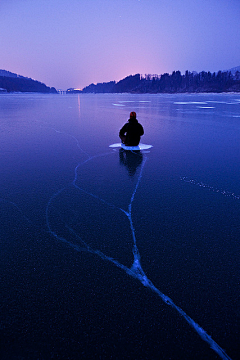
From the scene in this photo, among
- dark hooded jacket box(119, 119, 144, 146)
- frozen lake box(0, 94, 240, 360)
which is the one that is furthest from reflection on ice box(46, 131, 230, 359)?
dark hooded jacket box(119, 119, 144, 146)

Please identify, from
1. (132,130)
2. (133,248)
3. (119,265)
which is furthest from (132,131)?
(119,265)

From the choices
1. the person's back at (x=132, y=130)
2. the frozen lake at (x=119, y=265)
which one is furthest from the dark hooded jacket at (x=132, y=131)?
the frozen lake at (x=119, y=265)

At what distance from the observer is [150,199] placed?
4816 millimetres

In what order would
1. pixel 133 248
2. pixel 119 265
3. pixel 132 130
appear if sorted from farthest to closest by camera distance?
pixel 132 130 < pixel 133 248 < pixel 119 265

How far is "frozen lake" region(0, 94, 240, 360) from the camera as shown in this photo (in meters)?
2.10

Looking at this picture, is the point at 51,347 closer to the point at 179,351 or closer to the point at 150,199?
the point at 179,351

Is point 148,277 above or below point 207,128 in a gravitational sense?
below

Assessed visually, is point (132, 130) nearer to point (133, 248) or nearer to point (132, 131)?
point (132, 131)

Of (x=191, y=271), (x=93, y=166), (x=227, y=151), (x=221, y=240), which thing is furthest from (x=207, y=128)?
(x=191, y=271)

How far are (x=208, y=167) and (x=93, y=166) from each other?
A: 12.5 ft

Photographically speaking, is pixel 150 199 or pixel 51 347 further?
pixel 150 199

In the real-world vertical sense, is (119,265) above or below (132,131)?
below

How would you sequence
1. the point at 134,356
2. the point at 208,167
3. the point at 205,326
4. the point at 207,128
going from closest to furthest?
the point at 134,356
the point at 205,326
the point at 208,167
the point at 207,128

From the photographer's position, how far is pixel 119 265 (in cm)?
295
